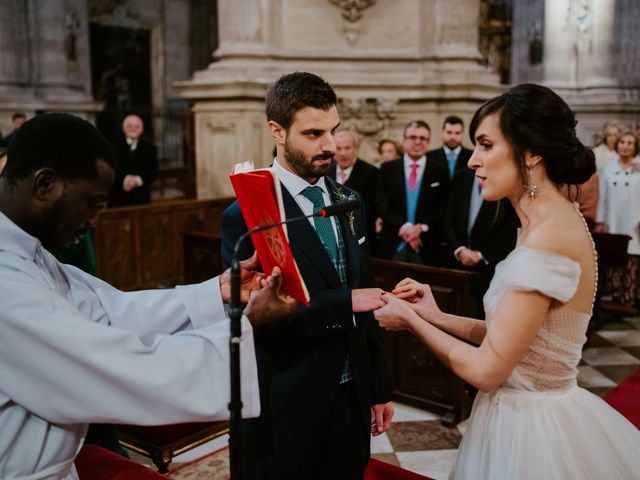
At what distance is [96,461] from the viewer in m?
2.37

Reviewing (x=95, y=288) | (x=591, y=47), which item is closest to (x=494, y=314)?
(x=95, y=288)

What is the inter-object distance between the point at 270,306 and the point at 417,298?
1.97ft

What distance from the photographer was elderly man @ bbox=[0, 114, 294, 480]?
1.42m

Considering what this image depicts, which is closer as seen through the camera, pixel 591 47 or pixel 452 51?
pixel 452 51

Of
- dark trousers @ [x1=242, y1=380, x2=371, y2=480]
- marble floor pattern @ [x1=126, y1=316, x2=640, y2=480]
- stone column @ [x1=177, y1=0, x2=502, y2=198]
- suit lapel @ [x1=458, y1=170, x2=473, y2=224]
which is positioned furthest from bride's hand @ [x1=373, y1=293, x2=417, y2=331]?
stone column @ [x1=177, y1=0, x2=502, y2=198]

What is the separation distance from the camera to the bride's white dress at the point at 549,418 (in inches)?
70.2

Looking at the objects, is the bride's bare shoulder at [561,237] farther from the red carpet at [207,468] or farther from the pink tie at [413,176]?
the pink tie at [413,176]

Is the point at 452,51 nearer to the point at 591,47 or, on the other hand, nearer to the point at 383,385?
the point at 591,47

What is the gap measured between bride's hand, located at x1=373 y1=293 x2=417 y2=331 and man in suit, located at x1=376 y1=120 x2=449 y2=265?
3283mm

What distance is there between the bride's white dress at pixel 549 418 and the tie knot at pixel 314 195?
1.95ft

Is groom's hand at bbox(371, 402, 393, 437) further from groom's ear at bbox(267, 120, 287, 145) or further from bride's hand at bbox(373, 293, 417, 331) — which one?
groom's ear at bbox(267, 120, 287, 145)

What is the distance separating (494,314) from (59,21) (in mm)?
12595

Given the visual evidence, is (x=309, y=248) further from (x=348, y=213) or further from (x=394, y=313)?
(x=394, y=313)

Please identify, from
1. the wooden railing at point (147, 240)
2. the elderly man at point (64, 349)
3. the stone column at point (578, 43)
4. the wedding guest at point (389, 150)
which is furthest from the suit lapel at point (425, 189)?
the stone column at point (578, 43)
